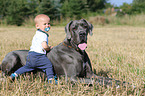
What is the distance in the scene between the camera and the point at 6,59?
3.46 m

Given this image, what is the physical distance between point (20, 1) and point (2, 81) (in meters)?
17.9

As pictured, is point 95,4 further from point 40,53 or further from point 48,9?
point 40,53

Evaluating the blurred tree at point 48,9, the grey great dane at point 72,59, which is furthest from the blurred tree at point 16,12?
the grey great dane at point 72,59

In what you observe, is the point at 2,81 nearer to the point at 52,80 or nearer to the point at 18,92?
the point at 18,92

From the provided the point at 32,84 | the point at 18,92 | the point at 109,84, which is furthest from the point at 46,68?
the point at 109,84

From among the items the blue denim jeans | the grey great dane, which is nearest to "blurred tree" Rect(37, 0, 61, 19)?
the grey great dane

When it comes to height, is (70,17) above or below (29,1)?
below

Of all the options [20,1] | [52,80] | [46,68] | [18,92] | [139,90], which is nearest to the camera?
[18,92]

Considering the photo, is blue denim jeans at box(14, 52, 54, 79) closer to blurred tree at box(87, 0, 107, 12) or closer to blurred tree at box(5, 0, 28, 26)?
blurred tree at box(5, 0, 28, 26)

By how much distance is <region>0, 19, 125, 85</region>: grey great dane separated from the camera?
308cm

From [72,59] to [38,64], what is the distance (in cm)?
62

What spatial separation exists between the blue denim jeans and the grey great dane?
7.5 inches

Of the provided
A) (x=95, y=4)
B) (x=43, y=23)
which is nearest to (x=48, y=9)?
(x=95, y=4)

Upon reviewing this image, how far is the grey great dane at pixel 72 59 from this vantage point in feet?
10.1
